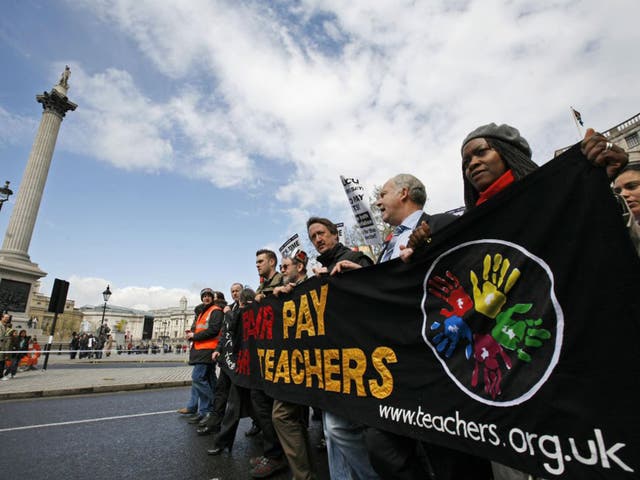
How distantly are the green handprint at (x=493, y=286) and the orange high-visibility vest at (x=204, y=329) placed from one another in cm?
471

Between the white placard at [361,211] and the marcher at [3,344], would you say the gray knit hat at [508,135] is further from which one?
the marcher at [3,344]

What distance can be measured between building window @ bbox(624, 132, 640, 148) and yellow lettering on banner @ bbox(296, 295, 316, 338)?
1683 inches

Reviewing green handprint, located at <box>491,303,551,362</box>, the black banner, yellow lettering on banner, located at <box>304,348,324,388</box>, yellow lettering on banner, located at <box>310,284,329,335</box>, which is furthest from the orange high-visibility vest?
green handprint, located at <box>491,303,551,362</box>

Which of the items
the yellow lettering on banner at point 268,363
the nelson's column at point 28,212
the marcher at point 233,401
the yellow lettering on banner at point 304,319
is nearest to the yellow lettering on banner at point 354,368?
the yellow lettering on banner at point 304,319

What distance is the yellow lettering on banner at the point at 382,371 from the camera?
2053 mm

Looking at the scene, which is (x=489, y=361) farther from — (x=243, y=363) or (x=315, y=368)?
(x=243, y=363)

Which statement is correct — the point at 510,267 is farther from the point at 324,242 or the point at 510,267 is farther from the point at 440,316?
the point at 324,242

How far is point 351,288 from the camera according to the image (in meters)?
2.52

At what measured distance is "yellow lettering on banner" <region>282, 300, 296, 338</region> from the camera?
320 cm

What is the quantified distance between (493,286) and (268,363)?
252 cm

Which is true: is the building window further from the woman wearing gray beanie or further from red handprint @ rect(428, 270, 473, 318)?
red handprint @ rect(428, 270, 473, 318)

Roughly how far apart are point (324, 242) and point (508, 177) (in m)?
1.68


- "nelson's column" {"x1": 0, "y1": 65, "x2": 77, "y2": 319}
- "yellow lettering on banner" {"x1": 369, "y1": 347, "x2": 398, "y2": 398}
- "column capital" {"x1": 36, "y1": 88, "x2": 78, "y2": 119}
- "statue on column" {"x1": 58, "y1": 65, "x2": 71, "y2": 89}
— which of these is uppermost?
"statue on column" {"x1": 58, "y1": 65, "x2": 71, "y2": 89}

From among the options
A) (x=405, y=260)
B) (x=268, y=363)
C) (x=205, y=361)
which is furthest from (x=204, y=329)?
(x=405, y=260)
